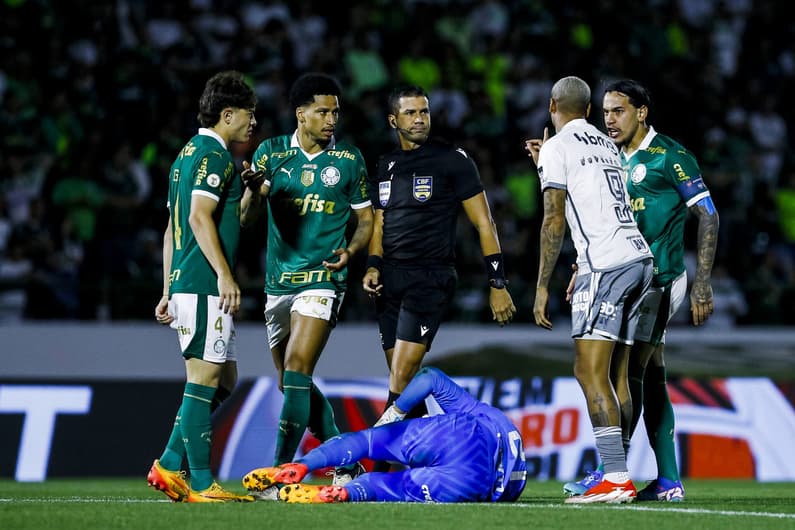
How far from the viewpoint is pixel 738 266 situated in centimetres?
1509

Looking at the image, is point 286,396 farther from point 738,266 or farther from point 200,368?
point 738,266

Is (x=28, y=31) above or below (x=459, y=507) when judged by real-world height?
above

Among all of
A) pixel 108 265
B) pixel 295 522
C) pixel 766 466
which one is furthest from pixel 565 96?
pixel 108 265

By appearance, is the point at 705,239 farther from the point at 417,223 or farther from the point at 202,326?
the point at 202,326

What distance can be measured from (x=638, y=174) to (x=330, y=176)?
1.93 m

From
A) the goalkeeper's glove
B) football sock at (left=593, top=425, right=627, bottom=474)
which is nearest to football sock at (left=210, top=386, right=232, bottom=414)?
the goalkeeper's glove

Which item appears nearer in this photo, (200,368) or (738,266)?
(200,368)

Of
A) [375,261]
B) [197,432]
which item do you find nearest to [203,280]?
[197,432]

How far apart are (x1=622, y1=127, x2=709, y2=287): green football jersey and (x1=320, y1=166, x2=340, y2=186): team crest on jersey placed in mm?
1834

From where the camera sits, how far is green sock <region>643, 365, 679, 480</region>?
8367mm

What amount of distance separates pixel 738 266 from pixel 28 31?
837 cm

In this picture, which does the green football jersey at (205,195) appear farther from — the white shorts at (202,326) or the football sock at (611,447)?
the football sock at (611,447)

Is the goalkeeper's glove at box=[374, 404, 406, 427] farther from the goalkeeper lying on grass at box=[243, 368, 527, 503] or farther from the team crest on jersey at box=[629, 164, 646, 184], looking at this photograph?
the team crest on jersey at box=[629, 164, 646, 184]

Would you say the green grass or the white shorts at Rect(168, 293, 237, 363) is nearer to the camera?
the green grass
